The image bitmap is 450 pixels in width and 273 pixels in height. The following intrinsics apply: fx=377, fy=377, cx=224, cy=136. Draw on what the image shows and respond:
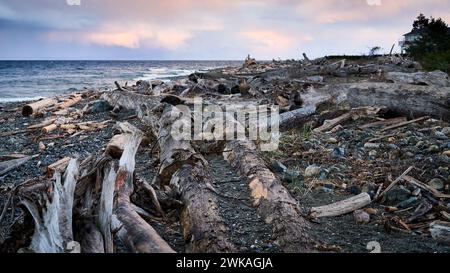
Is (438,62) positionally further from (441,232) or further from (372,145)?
(441,232)

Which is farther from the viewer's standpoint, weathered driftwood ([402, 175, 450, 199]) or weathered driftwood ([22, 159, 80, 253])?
weathered driftwood ([402, 175, 450, 199])

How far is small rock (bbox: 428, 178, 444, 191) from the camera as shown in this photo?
153 inches

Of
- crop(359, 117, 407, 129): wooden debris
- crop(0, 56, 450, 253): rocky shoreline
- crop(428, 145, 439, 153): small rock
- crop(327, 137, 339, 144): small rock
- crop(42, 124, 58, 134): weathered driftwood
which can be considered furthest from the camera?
crop(42, 124, 58, 134): weathered driftwood

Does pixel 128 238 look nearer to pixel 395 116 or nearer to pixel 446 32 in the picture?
pixel 395 116

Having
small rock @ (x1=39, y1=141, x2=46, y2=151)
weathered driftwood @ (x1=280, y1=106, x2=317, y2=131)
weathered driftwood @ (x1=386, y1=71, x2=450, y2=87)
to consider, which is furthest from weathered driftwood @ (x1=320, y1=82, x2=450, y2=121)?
small rock @ (x1=39, y1=141, x2=46, y2=151)

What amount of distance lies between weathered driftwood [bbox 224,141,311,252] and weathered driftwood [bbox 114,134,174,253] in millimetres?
975

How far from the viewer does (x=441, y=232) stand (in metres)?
2.92

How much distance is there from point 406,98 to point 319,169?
2.97 metres

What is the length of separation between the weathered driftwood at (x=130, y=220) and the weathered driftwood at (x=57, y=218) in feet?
1.19

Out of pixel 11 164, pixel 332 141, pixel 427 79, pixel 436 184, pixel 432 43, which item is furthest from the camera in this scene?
pixel 432 43

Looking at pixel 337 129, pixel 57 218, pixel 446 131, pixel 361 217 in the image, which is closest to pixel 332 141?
pixel 337 129

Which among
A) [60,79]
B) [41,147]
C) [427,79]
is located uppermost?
[427,79]

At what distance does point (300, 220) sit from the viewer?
126 inches

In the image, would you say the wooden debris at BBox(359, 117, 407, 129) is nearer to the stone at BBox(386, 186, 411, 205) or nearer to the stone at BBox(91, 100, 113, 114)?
the stone at BBox(386, 186, 411, 205)
